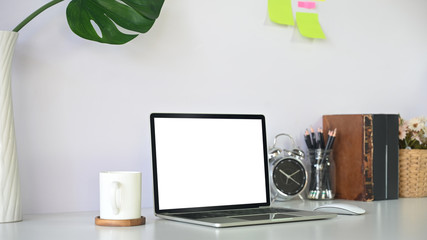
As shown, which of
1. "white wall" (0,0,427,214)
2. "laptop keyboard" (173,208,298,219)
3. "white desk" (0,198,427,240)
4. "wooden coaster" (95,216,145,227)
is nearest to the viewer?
"white desk" (0,198,427,240)

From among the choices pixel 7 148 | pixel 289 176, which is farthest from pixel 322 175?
pixel 7 148

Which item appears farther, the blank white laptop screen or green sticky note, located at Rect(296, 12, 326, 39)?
green sticky note, located at Rect(296, 12, 326, 39)

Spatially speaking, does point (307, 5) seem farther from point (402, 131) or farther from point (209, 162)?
point (209, 162)

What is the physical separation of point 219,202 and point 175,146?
169 mm

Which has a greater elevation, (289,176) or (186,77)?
(186,77)

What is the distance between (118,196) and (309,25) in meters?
0.92

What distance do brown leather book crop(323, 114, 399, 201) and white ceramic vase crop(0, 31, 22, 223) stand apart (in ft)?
3.10

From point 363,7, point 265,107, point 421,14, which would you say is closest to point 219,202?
point 265,107

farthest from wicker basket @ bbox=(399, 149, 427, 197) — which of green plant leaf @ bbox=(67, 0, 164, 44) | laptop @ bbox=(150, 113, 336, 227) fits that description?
green plant leaf @ bbox=(67, 0, 164, 44)

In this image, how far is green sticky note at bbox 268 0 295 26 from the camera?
1.80 metres

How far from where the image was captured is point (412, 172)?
1.87 meters

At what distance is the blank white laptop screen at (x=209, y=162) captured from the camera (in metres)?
1.37

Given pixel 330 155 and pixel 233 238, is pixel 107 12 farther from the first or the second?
pixel 330 155

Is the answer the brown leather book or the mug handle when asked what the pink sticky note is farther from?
the mug handle
